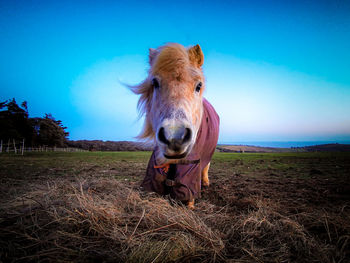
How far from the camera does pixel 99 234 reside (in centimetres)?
139

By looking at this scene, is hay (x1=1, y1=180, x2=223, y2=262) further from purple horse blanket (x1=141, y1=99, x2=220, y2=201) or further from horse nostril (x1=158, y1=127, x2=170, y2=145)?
horse nostril (x1=158, y1=127, x2=170, y2=145)

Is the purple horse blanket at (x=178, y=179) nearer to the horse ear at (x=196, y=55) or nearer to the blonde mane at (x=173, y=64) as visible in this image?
the blonde mane at (x=173, y=64)

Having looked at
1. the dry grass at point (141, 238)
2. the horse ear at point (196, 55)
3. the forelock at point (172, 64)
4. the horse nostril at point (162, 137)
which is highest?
the horse ear at point (196, 55)

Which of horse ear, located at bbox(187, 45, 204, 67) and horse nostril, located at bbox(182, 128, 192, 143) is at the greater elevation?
horse ear, located at bbox(187, 45, 204, 67)

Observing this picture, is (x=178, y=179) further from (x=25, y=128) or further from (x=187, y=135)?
(x=25, y=128)

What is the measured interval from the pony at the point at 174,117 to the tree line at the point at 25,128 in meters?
32.4

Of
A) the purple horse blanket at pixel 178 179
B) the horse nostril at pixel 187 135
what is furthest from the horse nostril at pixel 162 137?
the purple horse blanket at pixel 178 179

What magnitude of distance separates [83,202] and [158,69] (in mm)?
1986

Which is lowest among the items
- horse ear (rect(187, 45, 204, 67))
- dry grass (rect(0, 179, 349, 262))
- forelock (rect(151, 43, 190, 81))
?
dry grass (rect(0, 179, 349, 262))

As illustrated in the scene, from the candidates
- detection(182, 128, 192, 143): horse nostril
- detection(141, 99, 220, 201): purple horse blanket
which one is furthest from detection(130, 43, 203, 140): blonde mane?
detection(141, 99, 220, 201): purple horse blanket

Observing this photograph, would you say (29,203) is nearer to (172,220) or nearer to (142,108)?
(172,220)

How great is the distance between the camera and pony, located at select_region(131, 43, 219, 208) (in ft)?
5.46

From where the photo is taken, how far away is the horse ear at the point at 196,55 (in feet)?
8.36

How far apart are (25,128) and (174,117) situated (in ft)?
126
